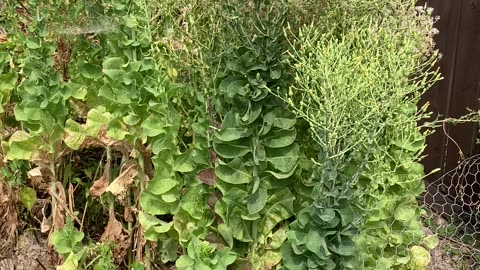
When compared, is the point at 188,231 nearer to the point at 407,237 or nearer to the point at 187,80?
the point at 187,80

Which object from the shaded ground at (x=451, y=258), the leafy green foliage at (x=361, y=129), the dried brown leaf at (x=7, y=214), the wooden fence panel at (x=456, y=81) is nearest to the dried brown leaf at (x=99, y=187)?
the dried brown leaf at (x=7, y=214)

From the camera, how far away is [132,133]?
251cm

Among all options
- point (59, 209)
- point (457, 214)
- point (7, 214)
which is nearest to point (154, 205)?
point (59, 209)

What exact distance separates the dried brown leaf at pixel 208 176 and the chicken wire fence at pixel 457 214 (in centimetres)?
152

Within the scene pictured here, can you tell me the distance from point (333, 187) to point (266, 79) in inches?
16.1

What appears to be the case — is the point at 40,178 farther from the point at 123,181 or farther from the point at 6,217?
the point at 123,181

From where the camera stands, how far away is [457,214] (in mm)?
3795

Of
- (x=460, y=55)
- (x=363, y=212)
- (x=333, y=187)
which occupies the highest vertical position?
(x=333, y=187)

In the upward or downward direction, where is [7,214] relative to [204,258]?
downward

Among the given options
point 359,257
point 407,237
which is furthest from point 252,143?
point 407,237

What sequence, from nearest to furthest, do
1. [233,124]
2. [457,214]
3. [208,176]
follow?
[233,124], [208,176], [457,214]

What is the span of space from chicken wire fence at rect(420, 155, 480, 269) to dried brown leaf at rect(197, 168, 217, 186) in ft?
4.99

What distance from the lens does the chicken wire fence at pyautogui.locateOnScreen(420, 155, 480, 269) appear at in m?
3.46

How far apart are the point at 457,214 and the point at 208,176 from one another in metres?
1.98
